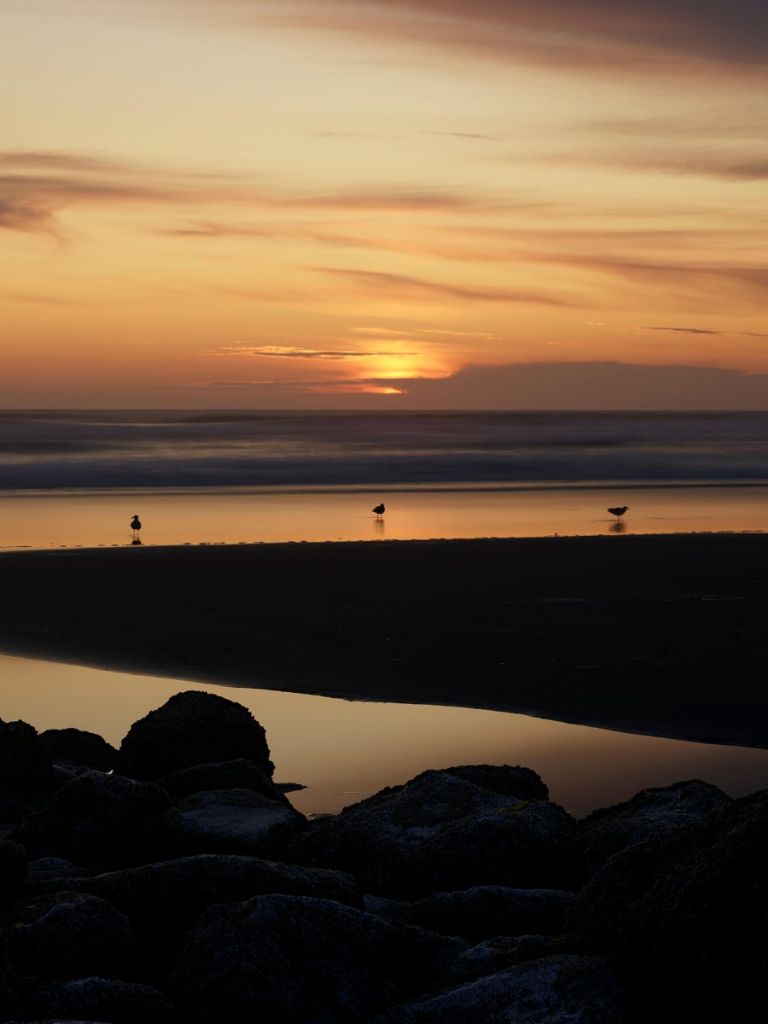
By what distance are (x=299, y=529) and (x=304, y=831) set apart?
20.4m

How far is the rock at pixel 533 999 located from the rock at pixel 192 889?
1190 millimetres

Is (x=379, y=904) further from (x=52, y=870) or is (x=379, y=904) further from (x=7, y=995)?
(x=7, y=995)

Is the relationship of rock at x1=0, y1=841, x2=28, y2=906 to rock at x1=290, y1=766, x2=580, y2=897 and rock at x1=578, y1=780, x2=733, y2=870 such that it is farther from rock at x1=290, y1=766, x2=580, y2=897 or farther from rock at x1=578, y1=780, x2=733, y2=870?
rock at x1=578, y1=780, x2=733, y2=870

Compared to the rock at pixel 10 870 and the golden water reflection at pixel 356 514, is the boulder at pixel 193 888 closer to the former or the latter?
the rock at pixel 10 870

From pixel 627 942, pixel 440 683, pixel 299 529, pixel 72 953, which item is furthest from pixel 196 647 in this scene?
pixel 299 529

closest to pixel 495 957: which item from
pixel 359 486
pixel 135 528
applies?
pixel 135 528

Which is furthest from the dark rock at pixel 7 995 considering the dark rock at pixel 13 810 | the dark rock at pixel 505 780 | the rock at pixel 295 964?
the dark rock at pixel 13 810

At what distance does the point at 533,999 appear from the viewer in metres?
5.23

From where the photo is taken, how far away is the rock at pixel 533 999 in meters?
5.16

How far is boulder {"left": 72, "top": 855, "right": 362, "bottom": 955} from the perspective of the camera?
21.7ft

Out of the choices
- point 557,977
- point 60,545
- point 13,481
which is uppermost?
point 13,481

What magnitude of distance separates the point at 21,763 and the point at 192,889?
3236 millimetres

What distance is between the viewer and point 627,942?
5.43 m

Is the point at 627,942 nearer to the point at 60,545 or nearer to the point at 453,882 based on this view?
the point at 453,882
